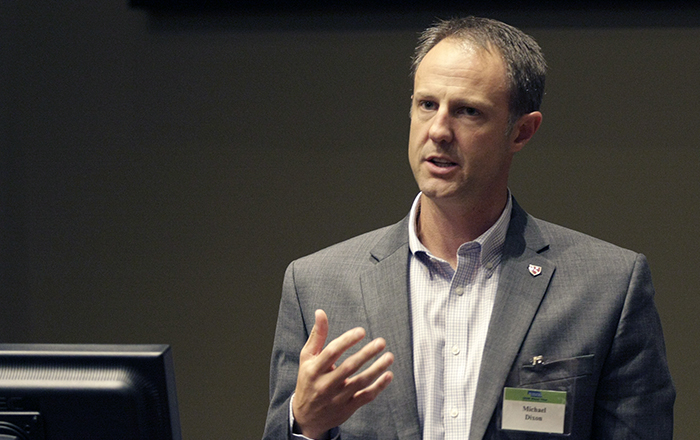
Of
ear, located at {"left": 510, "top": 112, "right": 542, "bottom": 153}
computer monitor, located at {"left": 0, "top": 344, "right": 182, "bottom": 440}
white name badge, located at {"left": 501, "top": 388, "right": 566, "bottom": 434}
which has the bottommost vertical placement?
white name badge, located at {"left": 501, "top": 388, "right": 566, "bottom": 434}

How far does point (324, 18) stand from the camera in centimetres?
269

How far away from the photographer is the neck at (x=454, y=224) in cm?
163

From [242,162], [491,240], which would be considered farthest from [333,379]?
[242,162]

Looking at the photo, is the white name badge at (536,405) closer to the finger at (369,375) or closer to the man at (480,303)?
the man at (480,303)

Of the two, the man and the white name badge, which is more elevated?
the man

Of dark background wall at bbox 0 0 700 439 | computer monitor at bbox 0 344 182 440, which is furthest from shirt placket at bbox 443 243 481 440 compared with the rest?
dark background wall at bbox 0 0 700 439

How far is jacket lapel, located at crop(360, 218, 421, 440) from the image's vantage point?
4.91 feet

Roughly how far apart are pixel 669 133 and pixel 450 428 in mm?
1628

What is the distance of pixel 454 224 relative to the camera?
1641 millimetres

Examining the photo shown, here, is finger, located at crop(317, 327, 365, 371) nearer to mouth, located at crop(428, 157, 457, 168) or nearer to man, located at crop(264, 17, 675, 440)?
man, located at crop(264, 17, 675, 440)

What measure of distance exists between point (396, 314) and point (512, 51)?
0.64m

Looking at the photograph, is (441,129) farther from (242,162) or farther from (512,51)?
(242,162)

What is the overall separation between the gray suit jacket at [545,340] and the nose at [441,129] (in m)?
0.27

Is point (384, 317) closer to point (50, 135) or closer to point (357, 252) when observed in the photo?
point (357, 252)
